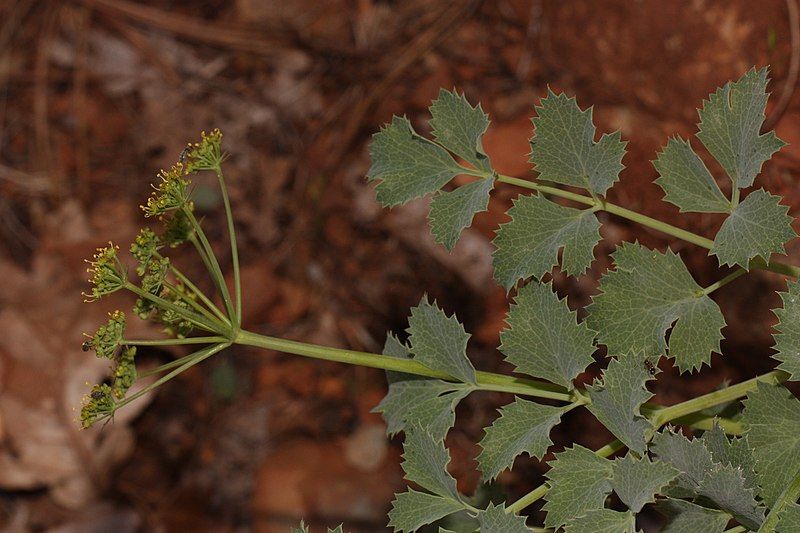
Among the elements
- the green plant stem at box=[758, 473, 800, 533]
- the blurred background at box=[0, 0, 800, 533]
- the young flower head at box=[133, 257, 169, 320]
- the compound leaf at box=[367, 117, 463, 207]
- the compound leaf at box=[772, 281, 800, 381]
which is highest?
the blurred background at box=[0, 0, 800, 533]

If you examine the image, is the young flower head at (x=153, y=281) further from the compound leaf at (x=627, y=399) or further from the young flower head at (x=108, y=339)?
the compound leaf at (x=627, y=399)

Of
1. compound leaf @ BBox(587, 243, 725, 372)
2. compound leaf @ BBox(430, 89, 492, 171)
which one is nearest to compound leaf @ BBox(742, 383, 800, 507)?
compound leaf @ BBox(587, 243, 725, 372)

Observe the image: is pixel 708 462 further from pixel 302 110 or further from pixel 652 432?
pixel 302 110

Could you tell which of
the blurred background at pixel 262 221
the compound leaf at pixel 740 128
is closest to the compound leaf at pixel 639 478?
the compound leaf at pixel 740 128

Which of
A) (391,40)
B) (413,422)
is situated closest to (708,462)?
(413,422)

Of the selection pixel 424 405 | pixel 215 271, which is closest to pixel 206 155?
pixel 215 271

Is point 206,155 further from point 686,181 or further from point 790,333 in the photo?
point 790,333

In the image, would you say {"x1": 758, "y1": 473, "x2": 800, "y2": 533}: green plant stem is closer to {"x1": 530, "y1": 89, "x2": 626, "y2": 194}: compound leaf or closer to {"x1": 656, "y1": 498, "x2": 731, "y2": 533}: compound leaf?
{"x1": 656, "y1": 498, "x2": 731, "y2": 533}: compound leaf

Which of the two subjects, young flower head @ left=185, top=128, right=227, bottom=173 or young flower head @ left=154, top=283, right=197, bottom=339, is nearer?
young flower head @ left=154, top=283, right=197, bottom=339
